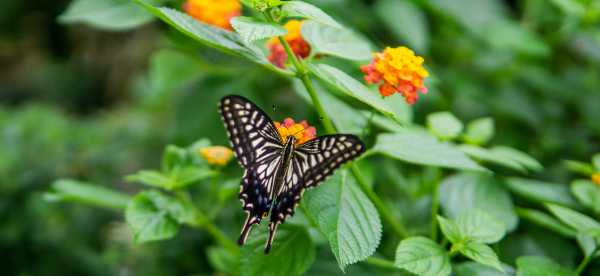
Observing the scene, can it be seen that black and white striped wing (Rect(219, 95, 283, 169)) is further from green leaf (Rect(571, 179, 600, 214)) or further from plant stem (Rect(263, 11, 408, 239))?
green leaf (Rect(571, 179, 600, 214))

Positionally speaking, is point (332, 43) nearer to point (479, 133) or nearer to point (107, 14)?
point (479, 133)

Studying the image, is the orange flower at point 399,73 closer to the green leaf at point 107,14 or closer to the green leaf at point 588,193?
the green leaf at point 588,193

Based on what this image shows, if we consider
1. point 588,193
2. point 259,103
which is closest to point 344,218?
point 588,193

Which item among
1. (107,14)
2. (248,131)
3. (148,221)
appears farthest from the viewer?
(107,14)

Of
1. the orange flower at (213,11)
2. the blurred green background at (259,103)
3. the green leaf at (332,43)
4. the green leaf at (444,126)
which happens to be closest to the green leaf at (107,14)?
the orange flower at (213,11)

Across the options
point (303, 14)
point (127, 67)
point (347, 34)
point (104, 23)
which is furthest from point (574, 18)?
point (127, 67)

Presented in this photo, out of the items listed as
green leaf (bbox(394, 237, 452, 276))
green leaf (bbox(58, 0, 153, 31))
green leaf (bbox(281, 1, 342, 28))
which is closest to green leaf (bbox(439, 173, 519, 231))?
green leaf (bbox(394, 237, 452, 276))
